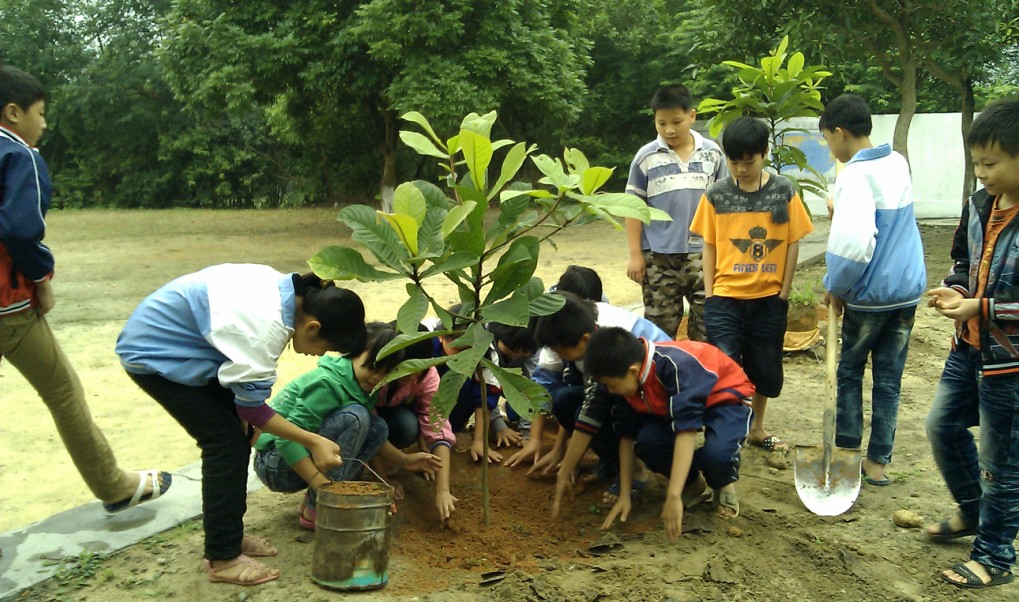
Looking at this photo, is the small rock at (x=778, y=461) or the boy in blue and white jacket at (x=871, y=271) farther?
the small rock at (x=778, y=461)

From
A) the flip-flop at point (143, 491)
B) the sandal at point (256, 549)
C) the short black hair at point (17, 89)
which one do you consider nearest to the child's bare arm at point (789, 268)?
the sandal at point (256, 549)

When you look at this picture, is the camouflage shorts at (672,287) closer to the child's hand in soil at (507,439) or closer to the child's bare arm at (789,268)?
the child's bare arm at (789,268)

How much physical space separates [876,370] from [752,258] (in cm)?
73

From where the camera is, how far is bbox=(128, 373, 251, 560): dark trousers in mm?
2873

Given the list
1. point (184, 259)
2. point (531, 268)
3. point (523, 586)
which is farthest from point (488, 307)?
point (184, 259)

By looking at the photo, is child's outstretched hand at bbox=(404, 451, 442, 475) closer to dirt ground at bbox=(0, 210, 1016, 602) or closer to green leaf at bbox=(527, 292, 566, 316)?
dirt ground at bbox=(0, 210, 1016, 602)

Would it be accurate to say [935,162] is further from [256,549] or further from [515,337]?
[256,549]

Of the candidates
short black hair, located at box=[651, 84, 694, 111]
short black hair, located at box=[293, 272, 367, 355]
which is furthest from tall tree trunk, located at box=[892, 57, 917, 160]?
short black hair, located at box=[293, 272, 367, 355]

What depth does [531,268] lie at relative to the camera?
117 inches

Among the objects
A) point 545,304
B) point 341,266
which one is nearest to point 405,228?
point 341,266

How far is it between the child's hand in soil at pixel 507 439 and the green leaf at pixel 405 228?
1.81 metres

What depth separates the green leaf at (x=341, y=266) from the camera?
2652 millimetres

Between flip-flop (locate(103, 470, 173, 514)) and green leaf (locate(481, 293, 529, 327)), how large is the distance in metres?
1.58

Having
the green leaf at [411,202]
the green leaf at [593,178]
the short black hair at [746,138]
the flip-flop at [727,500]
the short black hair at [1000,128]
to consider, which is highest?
the short black hair at [1000,128]
